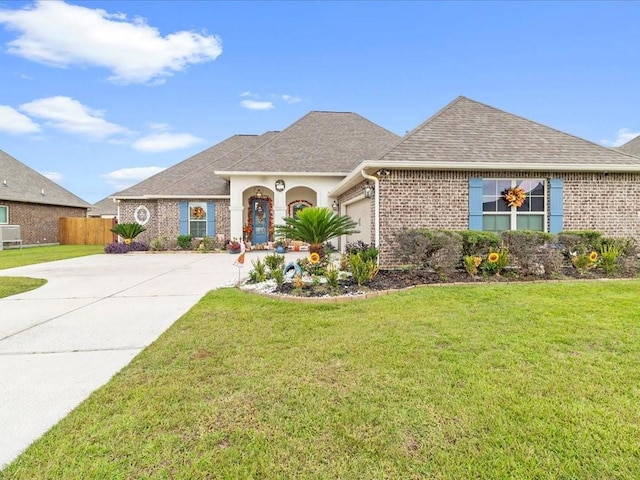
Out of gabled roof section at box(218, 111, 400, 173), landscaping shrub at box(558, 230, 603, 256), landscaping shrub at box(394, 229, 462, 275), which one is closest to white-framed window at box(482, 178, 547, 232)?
landscaping shrub at box(558, 230, 603, 256)

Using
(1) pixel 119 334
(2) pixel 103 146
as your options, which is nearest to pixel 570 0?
(1) pixel 119 334

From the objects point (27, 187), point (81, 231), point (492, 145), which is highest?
point (27, 187)

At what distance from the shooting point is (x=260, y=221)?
18.1m

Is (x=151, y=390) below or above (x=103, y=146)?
below

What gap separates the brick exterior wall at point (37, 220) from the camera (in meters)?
21.5

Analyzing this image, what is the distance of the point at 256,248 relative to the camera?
1667cm

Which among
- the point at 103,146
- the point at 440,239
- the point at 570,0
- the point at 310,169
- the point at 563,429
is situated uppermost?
the point at 570,0

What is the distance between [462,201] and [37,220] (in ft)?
86.1

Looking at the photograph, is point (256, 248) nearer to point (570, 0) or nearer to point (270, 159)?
point (270, 159)

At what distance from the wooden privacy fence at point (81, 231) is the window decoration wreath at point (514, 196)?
25291 mm

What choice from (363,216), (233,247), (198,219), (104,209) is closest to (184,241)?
(198,219)

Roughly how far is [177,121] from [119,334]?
17.3 m

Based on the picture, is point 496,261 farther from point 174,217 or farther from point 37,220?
point 37,220

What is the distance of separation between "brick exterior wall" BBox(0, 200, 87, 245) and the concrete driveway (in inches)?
654
